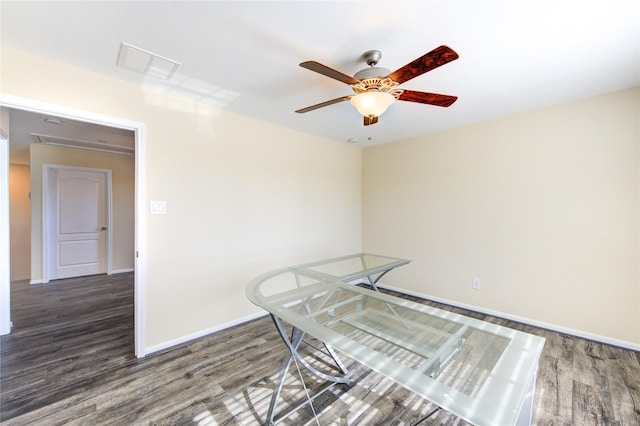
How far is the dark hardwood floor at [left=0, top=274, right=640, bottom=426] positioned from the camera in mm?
1633

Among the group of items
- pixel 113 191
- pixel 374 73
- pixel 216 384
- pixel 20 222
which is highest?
pixel 374 73

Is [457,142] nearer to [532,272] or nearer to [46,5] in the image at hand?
[532,272]

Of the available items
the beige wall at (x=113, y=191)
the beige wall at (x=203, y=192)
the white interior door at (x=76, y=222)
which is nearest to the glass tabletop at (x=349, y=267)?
the beige wall at (x=203, y=192)

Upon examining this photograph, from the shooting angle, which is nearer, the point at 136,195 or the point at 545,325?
the point at 136,195

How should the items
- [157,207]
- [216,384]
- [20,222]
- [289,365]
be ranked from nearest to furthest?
[289,365], [216,384], [157,207], [20,222]

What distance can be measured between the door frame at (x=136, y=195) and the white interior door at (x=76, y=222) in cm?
259

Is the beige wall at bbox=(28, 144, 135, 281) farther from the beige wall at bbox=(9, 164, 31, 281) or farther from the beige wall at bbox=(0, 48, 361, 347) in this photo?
the beige wall at bbox=(0, 48, 361, 347)

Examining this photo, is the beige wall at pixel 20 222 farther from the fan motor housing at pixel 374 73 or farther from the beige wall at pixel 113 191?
the fan motor housing at pixel 374 73

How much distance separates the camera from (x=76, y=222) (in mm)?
4992

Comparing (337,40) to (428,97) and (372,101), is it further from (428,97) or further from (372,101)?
(428,97)

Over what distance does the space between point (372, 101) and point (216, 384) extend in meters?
2.30

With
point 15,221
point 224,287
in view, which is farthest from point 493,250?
point 15,221

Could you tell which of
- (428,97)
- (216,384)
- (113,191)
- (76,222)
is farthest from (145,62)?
(76,222)

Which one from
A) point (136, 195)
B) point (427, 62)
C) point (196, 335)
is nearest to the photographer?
point (427, 62)
